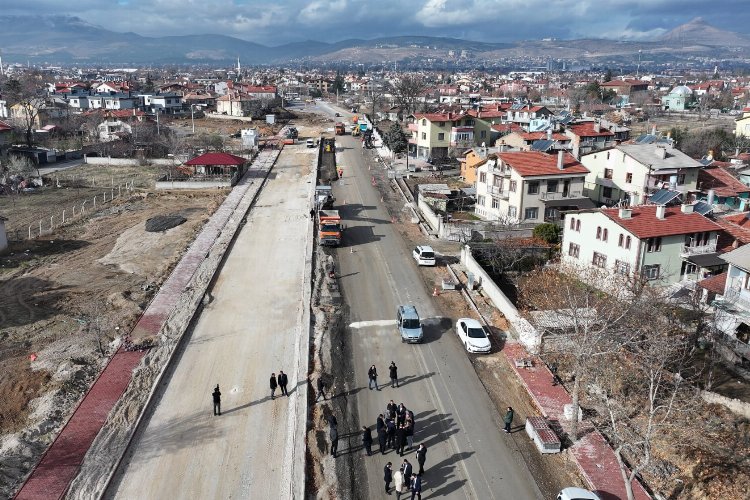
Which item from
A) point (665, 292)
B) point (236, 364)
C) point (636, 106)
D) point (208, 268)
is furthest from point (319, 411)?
point (636, 106)

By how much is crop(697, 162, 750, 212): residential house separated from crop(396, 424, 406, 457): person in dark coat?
34.3m

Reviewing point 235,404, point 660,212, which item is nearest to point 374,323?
point 235,404

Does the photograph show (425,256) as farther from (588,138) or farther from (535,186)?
(588,138)

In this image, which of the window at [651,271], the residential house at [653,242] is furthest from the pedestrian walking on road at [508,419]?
the window at [651,271]

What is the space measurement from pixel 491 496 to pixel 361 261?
20.1 metres

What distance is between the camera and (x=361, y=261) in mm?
35000

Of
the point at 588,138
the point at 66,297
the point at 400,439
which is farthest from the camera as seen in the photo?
the point at 588,138

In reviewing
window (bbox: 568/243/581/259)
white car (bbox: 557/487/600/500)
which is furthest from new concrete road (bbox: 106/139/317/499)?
window (bbox: 568/243/581/259)

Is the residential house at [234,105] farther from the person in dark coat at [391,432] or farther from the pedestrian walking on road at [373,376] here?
the person in dark coat at [391,432]

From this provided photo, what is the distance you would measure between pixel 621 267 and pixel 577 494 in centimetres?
1738

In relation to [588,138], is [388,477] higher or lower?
lower

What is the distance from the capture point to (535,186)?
134ft

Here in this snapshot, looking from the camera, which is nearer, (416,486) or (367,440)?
(416,486)

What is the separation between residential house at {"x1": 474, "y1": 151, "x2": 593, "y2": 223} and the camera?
4062 cm
